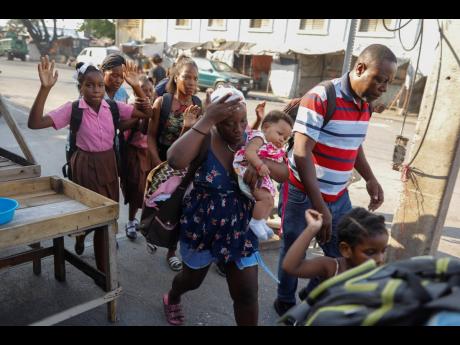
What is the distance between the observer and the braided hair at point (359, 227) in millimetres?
1808

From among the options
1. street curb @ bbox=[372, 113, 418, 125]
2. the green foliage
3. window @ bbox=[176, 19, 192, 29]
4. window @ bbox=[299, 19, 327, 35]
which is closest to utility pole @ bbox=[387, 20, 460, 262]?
street curb @ bbox=[372, 113, 418, 125]

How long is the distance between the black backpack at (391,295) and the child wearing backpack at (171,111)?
2.35 metres

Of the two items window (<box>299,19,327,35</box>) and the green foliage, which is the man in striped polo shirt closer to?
window (<box>299,19,327,35</box>)

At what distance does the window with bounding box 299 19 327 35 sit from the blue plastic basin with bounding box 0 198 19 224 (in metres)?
19.0

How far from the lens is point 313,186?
2.21 metres

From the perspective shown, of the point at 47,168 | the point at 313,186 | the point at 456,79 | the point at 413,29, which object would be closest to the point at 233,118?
the point at 313,186

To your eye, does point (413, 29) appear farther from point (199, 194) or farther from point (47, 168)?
point (199, 194)

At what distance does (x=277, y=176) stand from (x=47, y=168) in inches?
190

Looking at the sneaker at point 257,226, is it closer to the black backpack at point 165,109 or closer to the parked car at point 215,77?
the black backpack at point 165,109

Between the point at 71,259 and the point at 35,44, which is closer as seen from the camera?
the point at 71,259

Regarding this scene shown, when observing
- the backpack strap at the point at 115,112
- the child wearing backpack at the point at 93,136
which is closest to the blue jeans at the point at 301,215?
the child wearing backpack at the point at 93,136

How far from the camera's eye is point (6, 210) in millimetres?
2133

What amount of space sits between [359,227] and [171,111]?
1943mm

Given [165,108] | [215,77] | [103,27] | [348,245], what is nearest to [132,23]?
[103,27]
